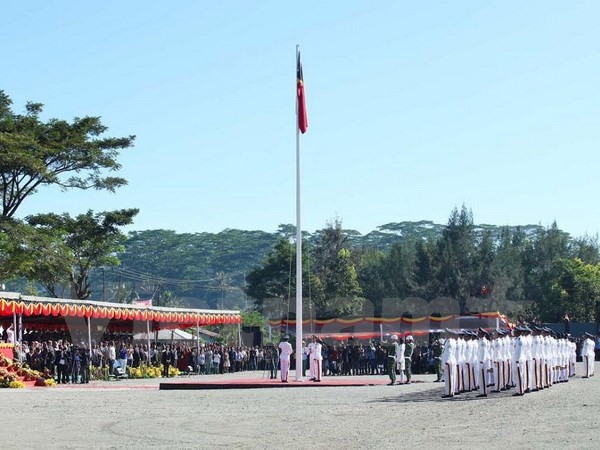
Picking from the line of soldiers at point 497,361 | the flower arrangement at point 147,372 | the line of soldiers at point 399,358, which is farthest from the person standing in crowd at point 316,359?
the flower arrangement at point 147,372

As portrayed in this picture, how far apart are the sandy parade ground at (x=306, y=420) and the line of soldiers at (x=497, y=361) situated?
482 millimetres

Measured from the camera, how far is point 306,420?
19.1 metres

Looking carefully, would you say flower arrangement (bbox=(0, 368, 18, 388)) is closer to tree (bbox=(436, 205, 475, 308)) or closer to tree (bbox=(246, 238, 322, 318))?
tree (bbox=(246, 238, 322, 318))

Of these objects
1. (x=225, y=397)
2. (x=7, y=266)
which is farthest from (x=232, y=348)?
(x=225, y=397)

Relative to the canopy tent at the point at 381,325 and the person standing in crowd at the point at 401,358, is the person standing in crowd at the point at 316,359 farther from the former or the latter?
the canopy tent at the point at 381,325

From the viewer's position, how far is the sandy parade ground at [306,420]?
1538 centimetres

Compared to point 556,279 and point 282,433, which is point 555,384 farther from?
point 556,279

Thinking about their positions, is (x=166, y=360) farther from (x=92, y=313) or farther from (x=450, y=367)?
(x=450, y=367)

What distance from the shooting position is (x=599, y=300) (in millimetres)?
69875

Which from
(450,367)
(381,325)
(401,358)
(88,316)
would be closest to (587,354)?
(401,358)

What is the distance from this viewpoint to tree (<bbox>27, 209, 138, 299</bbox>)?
5091cm

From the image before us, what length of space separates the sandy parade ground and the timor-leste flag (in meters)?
9.25

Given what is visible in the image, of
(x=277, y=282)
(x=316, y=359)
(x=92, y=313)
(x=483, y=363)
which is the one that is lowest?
(x=316, y=359)

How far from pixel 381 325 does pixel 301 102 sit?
24.6 m
